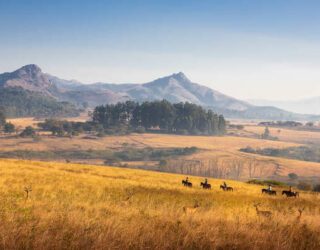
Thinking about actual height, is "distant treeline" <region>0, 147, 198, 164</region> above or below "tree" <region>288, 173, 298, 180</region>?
above

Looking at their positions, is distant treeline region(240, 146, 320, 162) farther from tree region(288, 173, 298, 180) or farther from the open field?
tree region(288, 173, 298, 180)

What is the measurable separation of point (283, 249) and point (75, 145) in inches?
6322

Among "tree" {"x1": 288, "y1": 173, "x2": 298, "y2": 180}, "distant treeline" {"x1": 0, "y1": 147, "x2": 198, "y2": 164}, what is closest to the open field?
"tree" {"x1": 288, "y1": 173, "x2": 298, "y2": 180}

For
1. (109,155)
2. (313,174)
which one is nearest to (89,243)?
(313,174)

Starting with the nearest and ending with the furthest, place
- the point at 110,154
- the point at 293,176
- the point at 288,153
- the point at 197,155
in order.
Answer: the point at 293,176, the point at 110,154, the point at 197,155, the point at 288,153

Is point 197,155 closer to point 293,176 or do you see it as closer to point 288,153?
point 293,176

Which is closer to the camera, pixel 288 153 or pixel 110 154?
pixel 110 154

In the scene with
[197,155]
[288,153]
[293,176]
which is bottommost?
[293,176]

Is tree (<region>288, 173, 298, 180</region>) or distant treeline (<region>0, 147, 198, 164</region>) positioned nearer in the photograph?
tree (<region>288, 173, 298, 180</region>)

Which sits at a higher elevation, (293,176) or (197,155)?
(197,155)

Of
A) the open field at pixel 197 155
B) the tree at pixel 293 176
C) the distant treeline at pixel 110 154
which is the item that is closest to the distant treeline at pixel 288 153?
the open field at pixel 197 155

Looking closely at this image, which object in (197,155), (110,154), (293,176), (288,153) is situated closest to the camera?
(293,176)

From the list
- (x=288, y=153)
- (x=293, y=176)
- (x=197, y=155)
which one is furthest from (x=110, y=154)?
(x=288, y=153)

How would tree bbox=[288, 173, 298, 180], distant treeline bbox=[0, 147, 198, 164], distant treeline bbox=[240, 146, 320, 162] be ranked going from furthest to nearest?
distant treeline bbox=[240, 146, 320, 162], distant treeline bbox=[0, 147, 198, 164], tree bbox=[288, 173, 298, 180]
